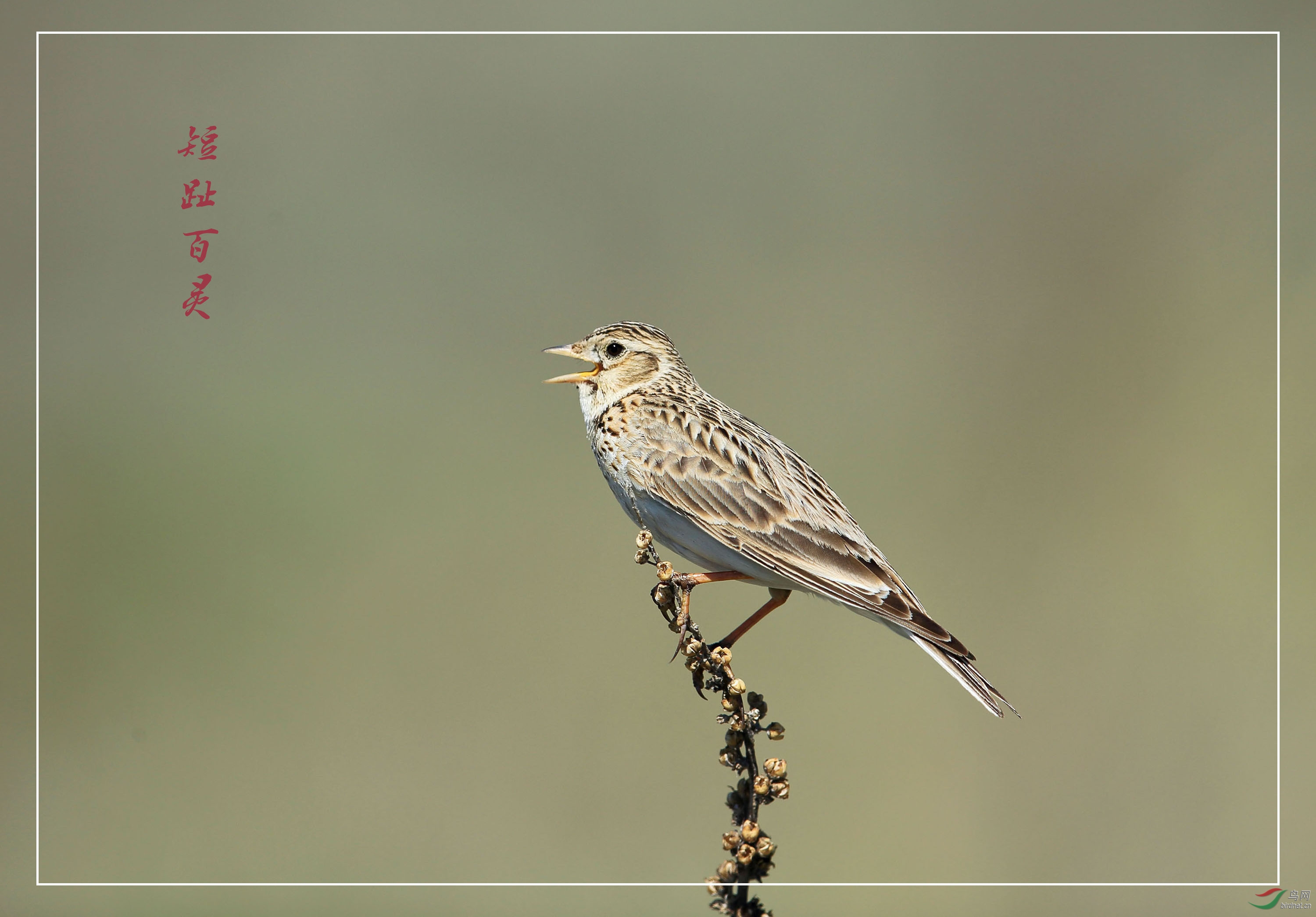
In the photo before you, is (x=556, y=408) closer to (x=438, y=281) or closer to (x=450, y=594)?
(x=438, y=281)

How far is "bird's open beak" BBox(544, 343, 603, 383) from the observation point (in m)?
4.85

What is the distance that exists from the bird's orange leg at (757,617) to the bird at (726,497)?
10 millimetres

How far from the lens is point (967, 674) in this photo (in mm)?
3955

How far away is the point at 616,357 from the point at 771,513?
1173 mm

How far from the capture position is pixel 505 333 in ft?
38.0

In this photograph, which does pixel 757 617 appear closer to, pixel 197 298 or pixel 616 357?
pixel 616 357

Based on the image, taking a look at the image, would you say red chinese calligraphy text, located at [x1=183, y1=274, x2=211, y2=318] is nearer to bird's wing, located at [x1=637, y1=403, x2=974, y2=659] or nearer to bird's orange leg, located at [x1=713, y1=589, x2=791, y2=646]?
bird's wing, located at [x1=637, y1=403, x2=974, y2=659]

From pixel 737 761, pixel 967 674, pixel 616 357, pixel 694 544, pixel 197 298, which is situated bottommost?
pixel 737 761

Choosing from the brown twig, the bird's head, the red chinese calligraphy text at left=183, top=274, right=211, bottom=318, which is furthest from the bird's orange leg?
the red chinese calligraphy text at left=183, top=274, right=211, bottom=318

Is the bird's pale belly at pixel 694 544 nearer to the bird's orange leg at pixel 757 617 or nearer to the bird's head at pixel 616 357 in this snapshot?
the bird's orange leg at pixel 757 617

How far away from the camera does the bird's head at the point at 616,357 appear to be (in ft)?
16.4

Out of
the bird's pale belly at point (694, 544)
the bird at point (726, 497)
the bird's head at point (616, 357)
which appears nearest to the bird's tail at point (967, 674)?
the bird at point (726, 497)

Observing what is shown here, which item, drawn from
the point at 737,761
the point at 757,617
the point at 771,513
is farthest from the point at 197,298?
the point at 737,761

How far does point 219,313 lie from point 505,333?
11.2 ft
